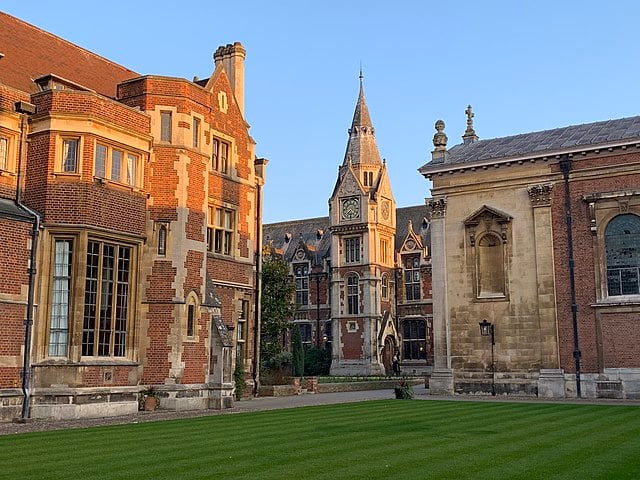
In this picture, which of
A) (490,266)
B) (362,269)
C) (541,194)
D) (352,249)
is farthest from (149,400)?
(352,249)

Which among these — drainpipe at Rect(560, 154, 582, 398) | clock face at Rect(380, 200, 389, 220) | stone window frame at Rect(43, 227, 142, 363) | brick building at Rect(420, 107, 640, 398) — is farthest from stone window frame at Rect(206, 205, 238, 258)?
clock face at Rect(380, 200, 389, 220)

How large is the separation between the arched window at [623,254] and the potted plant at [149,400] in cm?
1852

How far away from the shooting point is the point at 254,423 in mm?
18172

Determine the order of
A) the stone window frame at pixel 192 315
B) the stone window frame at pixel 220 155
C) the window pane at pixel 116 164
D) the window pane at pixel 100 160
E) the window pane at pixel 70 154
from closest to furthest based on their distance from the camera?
the window pane at pixel 70 154 → the window pane at pixel 100 160 → the window pane at pixel 116 164 → the stone window frame at pixel 192 315 → the stone window frame at pixel 220 155

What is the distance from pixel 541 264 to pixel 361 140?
39.1 m

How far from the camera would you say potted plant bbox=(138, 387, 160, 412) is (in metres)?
22.1

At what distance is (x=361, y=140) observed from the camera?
6819cm

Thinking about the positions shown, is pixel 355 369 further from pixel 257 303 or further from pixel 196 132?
pixel 196 132

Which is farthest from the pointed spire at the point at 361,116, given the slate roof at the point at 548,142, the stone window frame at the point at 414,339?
the slate roof at the point at 548,142

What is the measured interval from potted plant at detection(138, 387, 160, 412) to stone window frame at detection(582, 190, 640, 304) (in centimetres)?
1798

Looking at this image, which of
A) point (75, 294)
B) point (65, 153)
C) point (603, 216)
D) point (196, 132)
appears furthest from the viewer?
point (603, 216)

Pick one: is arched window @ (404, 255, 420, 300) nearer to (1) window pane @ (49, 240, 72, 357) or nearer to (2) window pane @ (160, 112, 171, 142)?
(2) window pane @ (160, 112, 171, 142)

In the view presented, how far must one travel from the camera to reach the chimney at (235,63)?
102 ft

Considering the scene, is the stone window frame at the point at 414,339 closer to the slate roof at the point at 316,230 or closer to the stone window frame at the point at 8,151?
the slate roof at the point at 316,230
